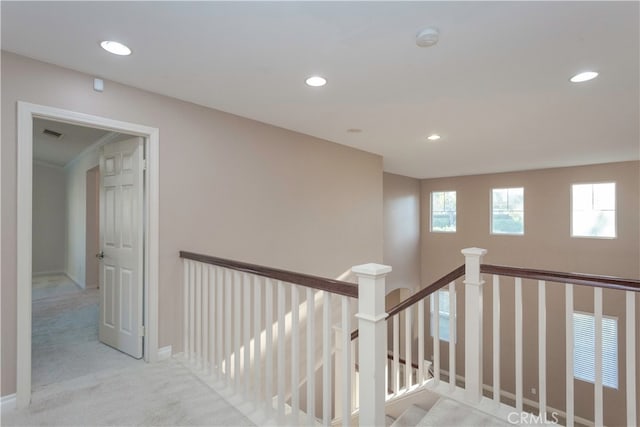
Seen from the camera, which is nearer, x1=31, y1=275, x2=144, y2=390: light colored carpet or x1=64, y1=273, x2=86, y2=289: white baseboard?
x1=31, y1=275, x2=144, y2=390: light colored carpet

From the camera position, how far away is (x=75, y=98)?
2367 mm

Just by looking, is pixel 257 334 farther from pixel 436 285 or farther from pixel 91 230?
pixel 91 230

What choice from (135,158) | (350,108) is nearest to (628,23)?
(350,108)

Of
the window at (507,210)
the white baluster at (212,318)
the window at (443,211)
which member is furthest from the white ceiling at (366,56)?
the window at (443,211)

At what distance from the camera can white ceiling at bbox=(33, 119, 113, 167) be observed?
12.7 ft

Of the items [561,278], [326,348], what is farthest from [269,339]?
[561,278]

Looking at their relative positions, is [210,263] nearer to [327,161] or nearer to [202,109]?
Answer: [202,109]

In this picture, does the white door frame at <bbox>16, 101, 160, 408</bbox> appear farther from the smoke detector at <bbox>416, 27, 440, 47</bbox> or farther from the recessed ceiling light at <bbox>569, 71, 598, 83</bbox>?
the recessed ceiling light at <bbox>569, 71, 598, 83</bbox>

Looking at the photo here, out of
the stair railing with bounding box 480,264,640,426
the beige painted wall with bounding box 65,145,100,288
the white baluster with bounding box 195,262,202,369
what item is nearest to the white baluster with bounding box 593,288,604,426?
the stair railing with bounding box 480,264,640,426

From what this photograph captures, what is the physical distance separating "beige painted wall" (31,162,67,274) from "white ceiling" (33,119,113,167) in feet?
2.36

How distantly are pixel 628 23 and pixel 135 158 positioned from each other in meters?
3.58

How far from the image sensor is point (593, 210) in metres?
6.26

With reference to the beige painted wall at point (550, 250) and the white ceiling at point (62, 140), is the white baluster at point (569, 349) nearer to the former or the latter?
the white ceiling at point (62, 140)

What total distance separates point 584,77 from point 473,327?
2083mm
